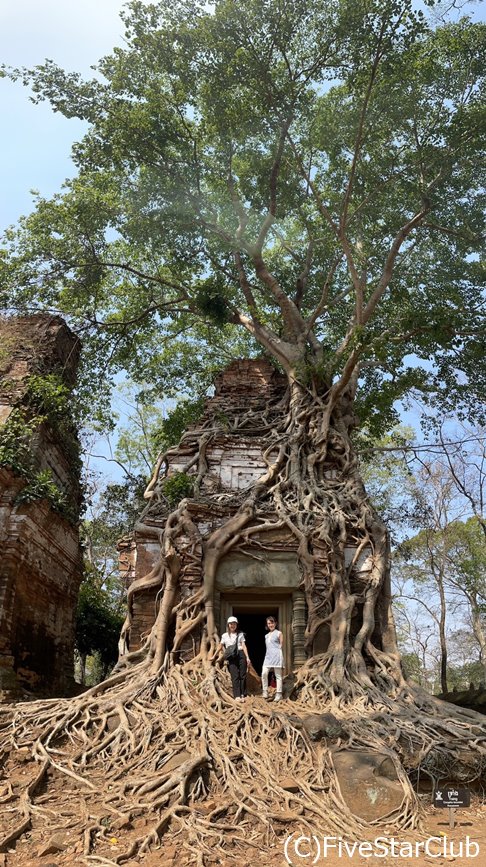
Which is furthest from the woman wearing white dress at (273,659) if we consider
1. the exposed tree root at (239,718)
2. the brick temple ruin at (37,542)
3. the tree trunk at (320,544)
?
the brick temple ruin at (37,542)

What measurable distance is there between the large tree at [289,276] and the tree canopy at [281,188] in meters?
0.04

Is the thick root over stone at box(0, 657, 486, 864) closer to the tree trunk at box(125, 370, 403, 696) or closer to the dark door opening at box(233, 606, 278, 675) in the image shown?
the tree trunk at box(125, 370, 403, 696)

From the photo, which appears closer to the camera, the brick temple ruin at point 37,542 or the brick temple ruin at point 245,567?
the brick temple ruin at point 245,567

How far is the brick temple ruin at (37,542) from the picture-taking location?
9031 millimetres

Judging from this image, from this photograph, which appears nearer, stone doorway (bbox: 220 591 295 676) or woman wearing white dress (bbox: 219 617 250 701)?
woman wearing white dress (bbox: 219 617 250 701)

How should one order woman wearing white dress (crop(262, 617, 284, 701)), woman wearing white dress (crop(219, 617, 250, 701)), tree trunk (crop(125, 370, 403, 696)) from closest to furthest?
woman wearing white dress (crop(219, 617, 250, 701)) → woman wearing white dress (crop(262, 617, 284, 701)) → tree trunk (crop(125, 370, 403, 696))

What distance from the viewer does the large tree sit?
20.2 feet

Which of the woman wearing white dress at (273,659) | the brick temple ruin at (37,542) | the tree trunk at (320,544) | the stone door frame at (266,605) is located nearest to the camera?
the woman wearing white dress at (273,659)

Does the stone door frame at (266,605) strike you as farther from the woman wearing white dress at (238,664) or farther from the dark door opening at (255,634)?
the dark door opening at (255,634)

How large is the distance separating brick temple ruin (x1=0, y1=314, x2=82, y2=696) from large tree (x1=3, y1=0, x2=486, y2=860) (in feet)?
2.79

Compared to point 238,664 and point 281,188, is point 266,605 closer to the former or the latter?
point 238,664

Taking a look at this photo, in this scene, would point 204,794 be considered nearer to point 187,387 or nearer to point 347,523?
point 347,523

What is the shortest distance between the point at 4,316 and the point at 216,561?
6.99 m

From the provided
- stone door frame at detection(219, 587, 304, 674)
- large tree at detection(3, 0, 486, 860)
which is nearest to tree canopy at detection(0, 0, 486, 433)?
large tree at detection(3, 0, 486, 860)
